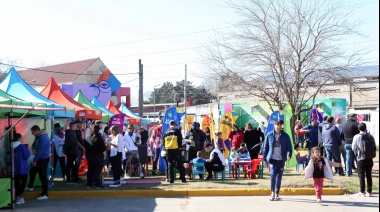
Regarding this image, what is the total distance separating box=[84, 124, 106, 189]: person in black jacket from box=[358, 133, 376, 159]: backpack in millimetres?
6156

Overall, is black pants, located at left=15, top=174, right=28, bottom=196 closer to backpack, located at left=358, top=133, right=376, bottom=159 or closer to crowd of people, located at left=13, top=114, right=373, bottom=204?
crowd of people, located at left=13, top=114, right=373, bottom=204

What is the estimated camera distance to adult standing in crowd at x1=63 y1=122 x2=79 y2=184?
1377 cm

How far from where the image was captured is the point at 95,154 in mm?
12766

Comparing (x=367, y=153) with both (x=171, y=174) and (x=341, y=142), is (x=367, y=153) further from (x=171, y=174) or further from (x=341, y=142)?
(x=171, y=174)

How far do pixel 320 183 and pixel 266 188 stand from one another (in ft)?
5.96

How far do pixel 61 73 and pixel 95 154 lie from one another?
4463cm

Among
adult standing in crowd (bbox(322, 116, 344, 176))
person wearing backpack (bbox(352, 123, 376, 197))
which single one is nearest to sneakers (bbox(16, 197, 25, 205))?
person wearing backpack (bbox(352, 123, 376, 197))

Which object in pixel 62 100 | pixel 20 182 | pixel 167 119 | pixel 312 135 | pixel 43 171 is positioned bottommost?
pixel 20 182

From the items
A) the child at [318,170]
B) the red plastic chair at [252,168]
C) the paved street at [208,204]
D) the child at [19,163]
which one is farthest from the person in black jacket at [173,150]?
the child at [318,170]

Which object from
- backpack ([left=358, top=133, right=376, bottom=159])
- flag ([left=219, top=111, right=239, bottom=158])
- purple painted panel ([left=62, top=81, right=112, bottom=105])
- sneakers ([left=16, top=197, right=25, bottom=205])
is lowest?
sneakers ([left=16, top=197, right=25, bottom=205])

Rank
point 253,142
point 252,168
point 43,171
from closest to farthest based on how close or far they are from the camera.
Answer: point 43,171 → point 252,168 → point 253,142

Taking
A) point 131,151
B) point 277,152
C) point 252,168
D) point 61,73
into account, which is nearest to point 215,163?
point 252,168

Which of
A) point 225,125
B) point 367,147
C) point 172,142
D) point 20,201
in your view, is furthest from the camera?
point 225,125

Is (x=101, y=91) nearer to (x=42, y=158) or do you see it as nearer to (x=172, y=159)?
(x=172, y=159)
